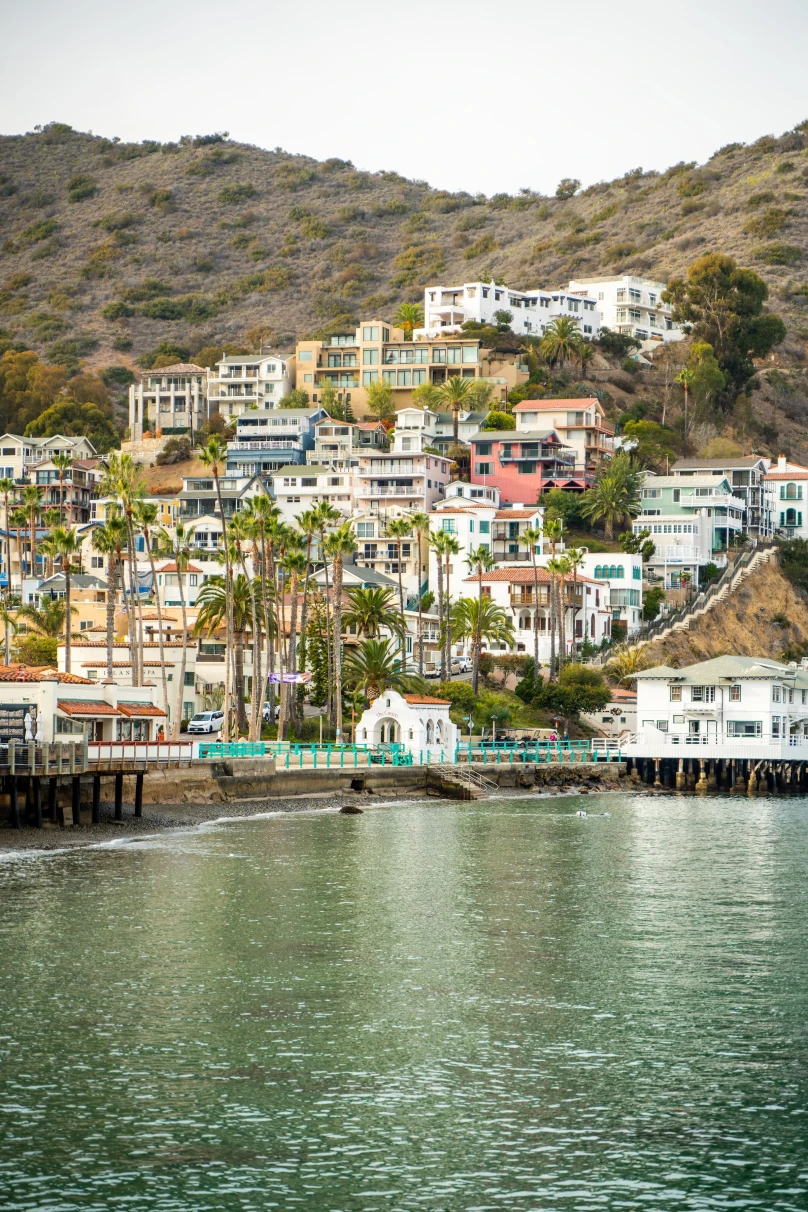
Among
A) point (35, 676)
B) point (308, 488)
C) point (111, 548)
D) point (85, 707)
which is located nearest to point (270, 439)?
point (308, 488)

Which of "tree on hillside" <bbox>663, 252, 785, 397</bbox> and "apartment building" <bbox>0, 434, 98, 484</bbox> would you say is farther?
"tree on hillside" <bbox>663, 252, 785, 397</bbox>

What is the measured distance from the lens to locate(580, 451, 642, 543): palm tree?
501 ft

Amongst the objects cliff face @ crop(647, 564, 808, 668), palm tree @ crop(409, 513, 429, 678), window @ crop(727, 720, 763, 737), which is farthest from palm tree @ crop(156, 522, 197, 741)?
cliff face @ crop(647, 564, 808, 668)

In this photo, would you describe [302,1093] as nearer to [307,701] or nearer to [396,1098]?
[396,1098]

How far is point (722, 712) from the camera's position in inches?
4222

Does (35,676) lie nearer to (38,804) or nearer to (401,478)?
(38,804)

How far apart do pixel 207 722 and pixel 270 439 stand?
73340mm

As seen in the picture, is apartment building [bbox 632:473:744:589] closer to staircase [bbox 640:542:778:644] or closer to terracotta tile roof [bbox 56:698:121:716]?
staircase [bbox 640:542:778:644]

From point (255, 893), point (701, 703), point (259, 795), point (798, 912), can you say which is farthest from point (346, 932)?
point (701, 703)

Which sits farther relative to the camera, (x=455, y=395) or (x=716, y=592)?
(x=455, y=395)

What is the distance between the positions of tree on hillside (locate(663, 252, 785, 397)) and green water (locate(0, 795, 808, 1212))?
456 ft

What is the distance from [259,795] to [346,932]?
132 feet

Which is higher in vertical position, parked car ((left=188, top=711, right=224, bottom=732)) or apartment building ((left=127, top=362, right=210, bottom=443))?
apartment building ((left=127, top=362, right=210, bottom=443))

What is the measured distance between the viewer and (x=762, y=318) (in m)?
188
